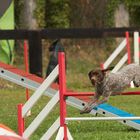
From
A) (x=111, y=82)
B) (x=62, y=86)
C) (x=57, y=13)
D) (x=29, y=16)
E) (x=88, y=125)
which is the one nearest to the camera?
(x=111, y=82)

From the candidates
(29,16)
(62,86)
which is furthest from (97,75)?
(29,16)

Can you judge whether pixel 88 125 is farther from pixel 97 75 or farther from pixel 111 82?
pixel 97 75

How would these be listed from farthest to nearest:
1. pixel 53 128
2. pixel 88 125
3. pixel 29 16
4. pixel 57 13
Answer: pixel 57 13 < pixel 29 16 < pixel 88 125 < pixel 53 128

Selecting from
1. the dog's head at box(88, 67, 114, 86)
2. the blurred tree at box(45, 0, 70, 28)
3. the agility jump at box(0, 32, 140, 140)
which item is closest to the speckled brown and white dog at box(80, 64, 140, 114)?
the dog's head at box(88, 67, 114, 86)

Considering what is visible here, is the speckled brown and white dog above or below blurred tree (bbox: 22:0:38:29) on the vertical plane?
above

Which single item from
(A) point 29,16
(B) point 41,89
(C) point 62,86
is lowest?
(A) point 29,16

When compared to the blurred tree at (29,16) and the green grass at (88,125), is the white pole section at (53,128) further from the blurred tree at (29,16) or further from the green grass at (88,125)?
the blurred tree at (29,16)

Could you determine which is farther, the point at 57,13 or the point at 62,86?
the point at 57,13

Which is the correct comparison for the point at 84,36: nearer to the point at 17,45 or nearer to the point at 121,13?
the point at 17,45

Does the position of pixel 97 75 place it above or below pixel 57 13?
above

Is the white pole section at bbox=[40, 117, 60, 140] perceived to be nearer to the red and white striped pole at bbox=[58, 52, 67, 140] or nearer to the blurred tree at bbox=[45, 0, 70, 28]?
the red and white striped pole at bbox=[58, 52, 67, 140]

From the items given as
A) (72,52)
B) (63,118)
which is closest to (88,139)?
(63,118)

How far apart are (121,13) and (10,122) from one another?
75.1 ft

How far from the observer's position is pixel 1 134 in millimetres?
6656
